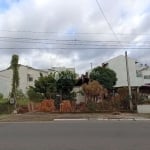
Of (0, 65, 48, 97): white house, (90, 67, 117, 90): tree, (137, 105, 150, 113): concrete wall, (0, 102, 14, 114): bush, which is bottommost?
(137, 105, 150, 113): concrete wall

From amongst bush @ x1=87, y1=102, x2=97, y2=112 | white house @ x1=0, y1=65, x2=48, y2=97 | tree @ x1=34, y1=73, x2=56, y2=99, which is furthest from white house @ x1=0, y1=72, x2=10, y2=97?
bush @ x1=87, y1=102, x2=97, y2=112

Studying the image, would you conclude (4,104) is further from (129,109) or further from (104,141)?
(104,141)

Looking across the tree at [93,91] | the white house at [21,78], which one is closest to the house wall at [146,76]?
the white house at [21,78]

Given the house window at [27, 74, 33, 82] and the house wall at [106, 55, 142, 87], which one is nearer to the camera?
the house wall at [106, 55, 142, 87]

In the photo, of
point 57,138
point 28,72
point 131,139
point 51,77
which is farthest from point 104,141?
point 28,72

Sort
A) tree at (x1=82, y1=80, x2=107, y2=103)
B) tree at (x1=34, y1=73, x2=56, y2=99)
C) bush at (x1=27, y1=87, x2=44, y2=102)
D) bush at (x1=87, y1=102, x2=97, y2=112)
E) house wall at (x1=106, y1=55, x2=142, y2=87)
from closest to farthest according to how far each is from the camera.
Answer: bush at (x1=87, y1=102, x2=97, y2=112), tree at (x1=82, y1=80, x2=107, y2=103), tree at (x1=34, y1=73, x2=56, y2=99), bush at (x1=27, y1=87, x2=44, y2=102), house wall at (x1=106, y1=55, x2=142, y2=87)

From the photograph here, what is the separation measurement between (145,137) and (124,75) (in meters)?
66.5

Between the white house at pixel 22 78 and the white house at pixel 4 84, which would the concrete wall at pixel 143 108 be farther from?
the white house at pixel 4 84

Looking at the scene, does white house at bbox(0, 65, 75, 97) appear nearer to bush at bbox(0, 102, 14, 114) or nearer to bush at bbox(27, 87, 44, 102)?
bush at bbox(27, 87, 44, 102)

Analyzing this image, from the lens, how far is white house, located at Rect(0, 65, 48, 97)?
303 feet

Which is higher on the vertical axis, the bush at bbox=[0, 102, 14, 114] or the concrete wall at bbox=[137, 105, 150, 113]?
the bush at bbox=[0, 102, 14, 114]

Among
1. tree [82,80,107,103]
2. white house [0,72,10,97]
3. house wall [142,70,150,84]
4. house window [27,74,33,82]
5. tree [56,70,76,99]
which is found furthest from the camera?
house window [27,74,33,82]

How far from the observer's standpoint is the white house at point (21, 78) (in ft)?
303

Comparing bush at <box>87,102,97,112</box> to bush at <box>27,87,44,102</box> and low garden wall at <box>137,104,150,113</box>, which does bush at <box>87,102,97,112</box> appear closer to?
low garden wall at <box>137,104,150,113</box>
